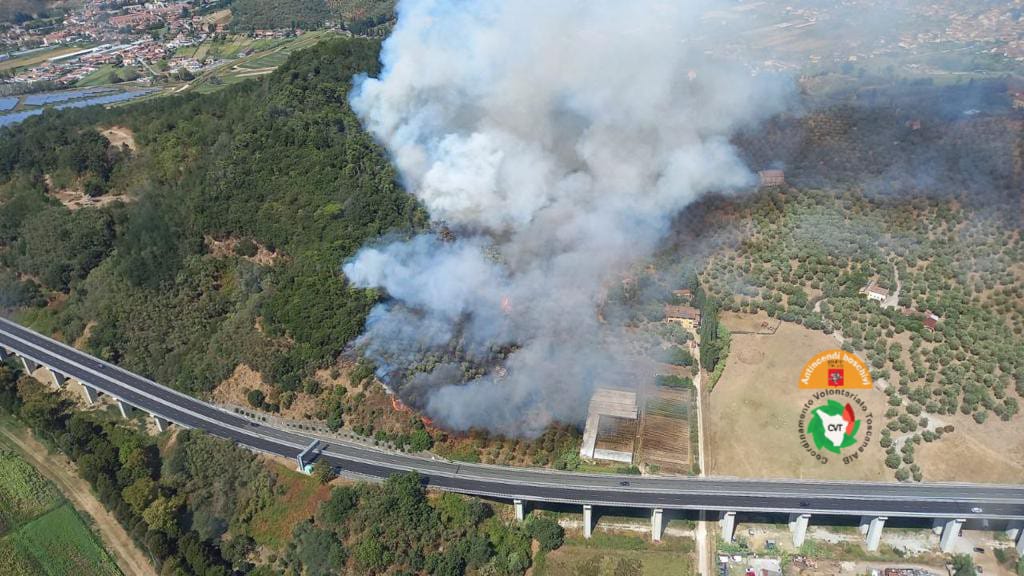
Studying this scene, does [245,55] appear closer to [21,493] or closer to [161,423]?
[161,423]

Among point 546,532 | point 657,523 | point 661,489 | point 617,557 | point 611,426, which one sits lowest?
point 617,557

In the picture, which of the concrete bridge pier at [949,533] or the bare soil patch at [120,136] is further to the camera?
the bare soil patch at [120,136]

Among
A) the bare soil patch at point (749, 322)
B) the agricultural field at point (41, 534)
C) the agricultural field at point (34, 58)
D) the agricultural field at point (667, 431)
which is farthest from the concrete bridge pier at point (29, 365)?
the agricultural field at point (34, 58)

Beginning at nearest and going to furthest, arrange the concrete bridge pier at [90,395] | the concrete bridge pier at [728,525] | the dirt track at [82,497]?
the concrete bridge pier at [728,525] → the dirt track at [82,497] → the concrete bridge pier at [90,395]

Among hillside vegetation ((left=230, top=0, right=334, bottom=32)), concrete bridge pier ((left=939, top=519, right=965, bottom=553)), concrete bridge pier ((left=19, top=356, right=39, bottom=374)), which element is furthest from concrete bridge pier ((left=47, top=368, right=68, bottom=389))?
hillside vegetation ((left=230, top=0, right=334, bottom=32))

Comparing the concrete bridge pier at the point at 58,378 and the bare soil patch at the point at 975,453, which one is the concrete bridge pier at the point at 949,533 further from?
the concrete bridge pier at the point at 58,378

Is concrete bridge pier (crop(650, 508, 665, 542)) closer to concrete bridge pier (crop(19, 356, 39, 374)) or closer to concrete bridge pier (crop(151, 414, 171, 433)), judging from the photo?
concrete bridge pier (crop(151, 414, 171, 433))

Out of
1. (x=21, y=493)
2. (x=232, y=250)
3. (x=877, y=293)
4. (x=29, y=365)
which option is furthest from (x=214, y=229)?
(x=877, y=293)
